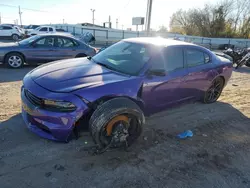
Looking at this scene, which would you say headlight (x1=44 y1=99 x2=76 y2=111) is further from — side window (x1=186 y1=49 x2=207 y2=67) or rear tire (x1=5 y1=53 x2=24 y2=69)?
rear tire (x1=5 y1=53 x2=24 y2=69)

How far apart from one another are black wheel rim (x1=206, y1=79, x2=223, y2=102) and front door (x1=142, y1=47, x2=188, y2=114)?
1.31 metres

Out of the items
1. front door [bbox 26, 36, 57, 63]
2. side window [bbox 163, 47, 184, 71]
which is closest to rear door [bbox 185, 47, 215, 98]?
side window [bbox 163, 47, 184, 71]

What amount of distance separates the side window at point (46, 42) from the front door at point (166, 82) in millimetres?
5898

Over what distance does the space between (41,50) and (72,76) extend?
5.64 metres

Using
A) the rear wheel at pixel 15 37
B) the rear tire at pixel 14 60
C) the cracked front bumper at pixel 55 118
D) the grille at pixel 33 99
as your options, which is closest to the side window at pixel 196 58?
the cracked front bumper at pixel 55 118

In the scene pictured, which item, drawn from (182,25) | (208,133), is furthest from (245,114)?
(182,25)

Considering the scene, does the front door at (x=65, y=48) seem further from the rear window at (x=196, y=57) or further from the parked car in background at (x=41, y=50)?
the rear window at (x=196, y=57)

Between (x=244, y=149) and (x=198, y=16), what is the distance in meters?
45.1

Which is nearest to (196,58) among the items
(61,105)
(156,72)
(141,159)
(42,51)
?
(156,72)

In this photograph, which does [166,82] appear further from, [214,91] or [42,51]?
[42,51]

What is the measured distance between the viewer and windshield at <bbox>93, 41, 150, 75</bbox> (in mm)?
3654

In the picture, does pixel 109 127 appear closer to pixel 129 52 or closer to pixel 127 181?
pixel 127 181

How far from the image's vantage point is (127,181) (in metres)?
2.61

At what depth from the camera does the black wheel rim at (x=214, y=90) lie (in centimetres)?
525
